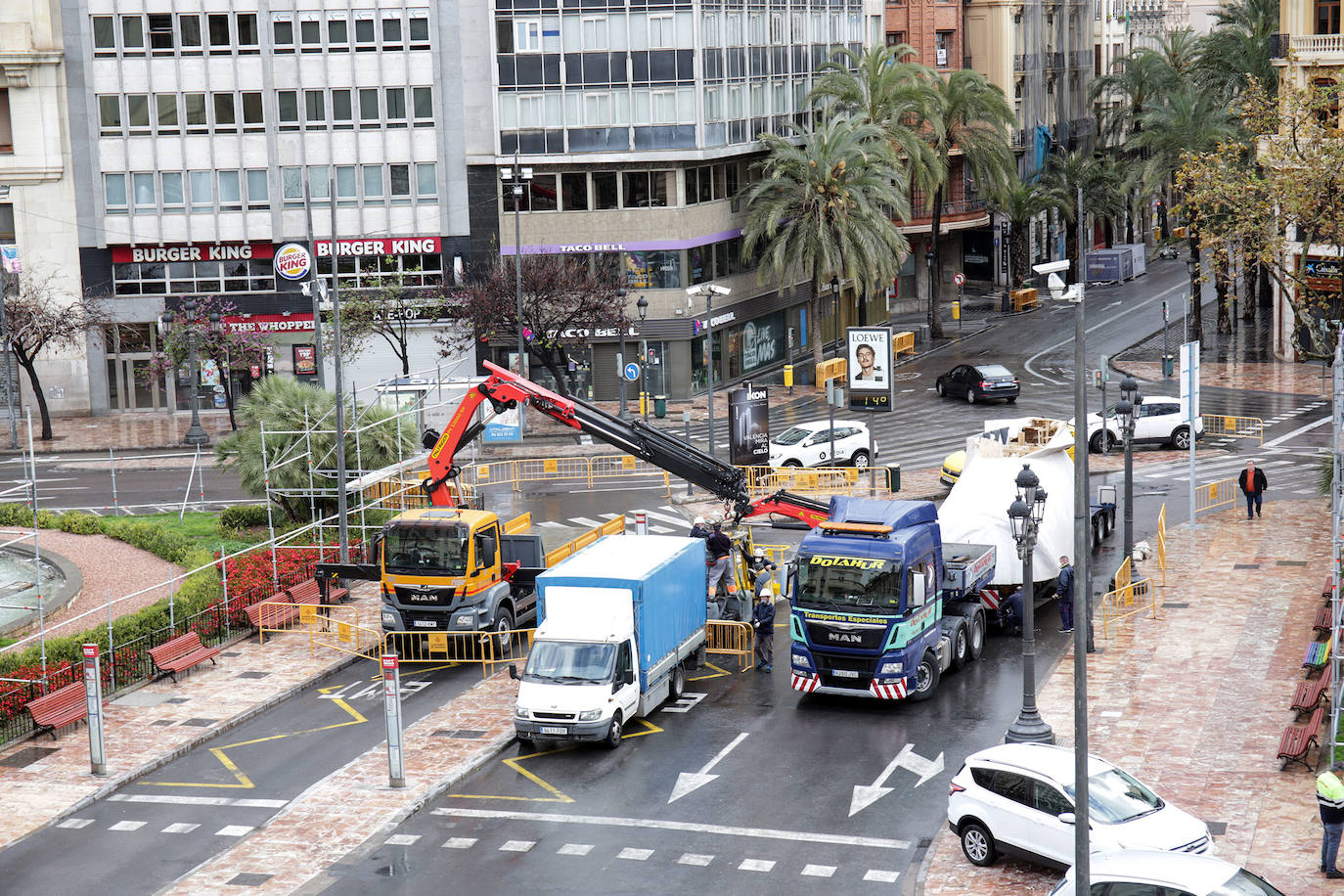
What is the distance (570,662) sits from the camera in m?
28.7

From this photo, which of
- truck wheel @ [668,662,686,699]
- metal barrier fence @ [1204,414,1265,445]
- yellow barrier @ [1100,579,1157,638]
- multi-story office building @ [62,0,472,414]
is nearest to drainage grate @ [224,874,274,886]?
truck wheel @ [668,662,686,699]

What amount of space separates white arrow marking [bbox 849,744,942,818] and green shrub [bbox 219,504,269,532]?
23459mm

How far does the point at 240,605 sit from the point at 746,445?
62.2 feet

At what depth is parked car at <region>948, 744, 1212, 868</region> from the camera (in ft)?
71.5

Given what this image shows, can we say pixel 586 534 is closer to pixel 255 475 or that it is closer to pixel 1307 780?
pixel 255 475

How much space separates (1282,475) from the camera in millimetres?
49531

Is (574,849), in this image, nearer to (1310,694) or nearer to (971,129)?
(1310,694)

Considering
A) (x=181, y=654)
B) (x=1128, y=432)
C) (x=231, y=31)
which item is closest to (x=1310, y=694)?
(x=1128, y=432)

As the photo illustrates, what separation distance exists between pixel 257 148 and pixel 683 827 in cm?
4995

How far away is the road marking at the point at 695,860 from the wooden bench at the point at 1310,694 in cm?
1053

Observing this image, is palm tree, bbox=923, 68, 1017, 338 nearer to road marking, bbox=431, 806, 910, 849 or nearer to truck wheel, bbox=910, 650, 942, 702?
truck wheel, bbox=910, 650, 942, 702

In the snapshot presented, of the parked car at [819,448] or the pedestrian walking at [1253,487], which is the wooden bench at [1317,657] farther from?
the parked car at [819,448]

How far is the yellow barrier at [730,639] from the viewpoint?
1342 inches

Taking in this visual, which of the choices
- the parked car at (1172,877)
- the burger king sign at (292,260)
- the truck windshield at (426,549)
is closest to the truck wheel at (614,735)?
the truck windshield at (426,549)
